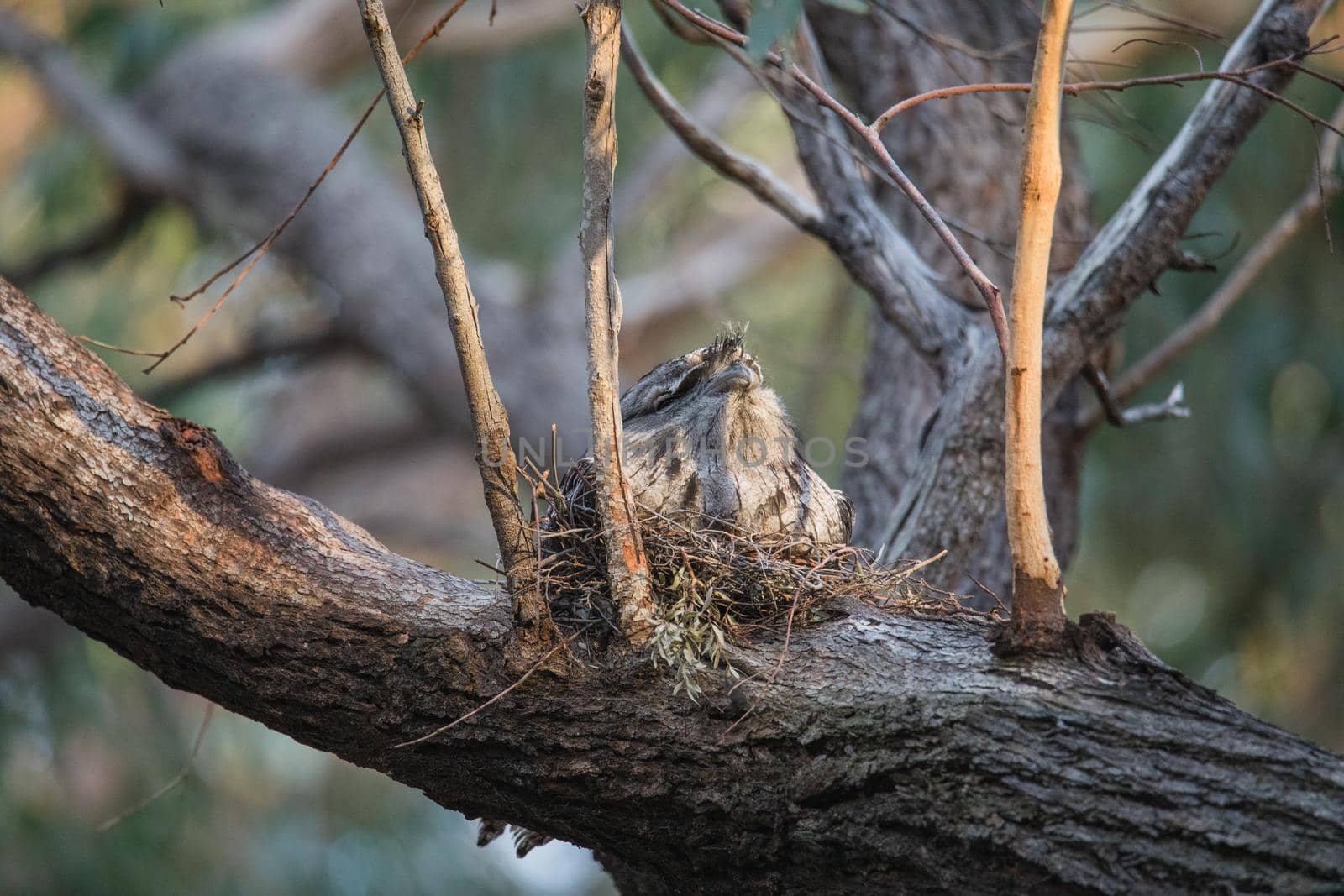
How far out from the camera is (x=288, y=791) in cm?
1293

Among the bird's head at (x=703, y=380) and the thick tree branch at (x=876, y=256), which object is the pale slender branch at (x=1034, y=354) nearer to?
the bird's head at (x=703, y=380)

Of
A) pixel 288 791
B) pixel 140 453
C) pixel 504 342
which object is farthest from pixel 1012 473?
pixel 288 791

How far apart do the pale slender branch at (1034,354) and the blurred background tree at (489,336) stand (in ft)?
19.0

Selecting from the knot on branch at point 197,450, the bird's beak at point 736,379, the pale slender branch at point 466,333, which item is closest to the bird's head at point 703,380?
the bird's beak at point 736,379

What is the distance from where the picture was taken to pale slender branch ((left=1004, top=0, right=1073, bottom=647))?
6.74 feet

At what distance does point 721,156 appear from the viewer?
13.8ft

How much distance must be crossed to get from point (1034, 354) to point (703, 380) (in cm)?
152

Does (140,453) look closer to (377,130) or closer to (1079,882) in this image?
(1079,882)

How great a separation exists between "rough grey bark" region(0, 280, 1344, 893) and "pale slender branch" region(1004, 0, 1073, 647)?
128 millimetres

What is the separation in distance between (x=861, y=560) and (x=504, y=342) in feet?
16.0

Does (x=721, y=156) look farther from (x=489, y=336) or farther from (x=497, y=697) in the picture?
(x=489, y=336)

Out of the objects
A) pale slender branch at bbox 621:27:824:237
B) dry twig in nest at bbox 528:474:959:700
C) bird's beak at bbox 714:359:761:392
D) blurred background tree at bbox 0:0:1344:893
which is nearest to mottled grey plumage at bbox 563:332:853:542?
bird's beak at bbox 714:359:761:392

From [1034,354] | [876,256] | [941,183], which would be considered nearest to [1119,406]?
[876,256]

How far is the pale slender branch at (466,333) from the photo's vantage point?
7.57 ft
